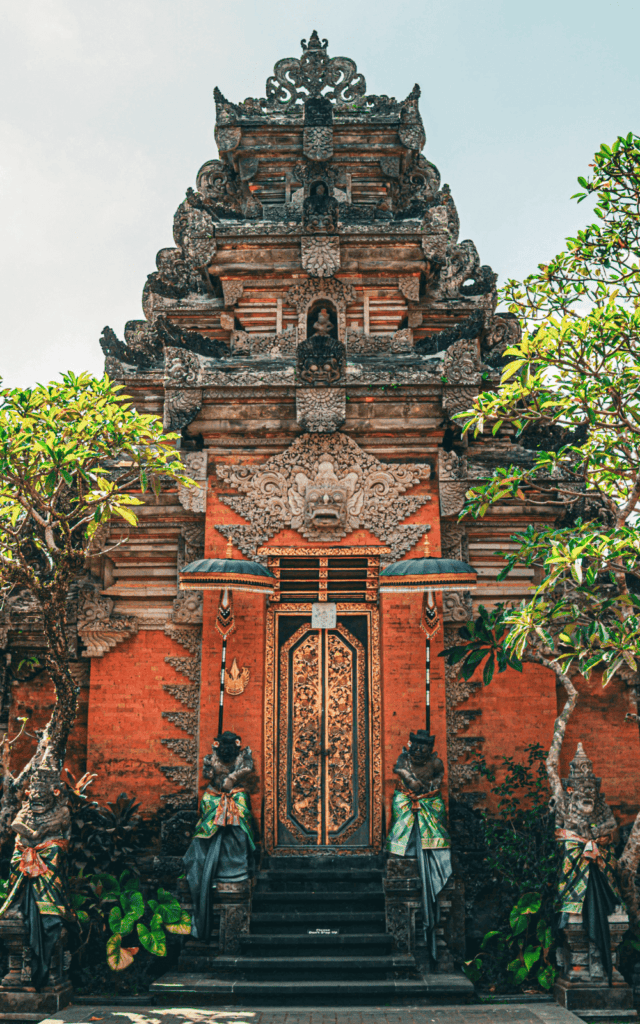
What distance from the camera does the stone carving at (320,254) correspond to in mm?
11562

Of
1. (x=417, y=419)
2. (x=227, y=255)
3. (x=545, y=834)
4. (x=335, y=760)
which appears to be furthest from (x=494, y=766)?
(x=227, y=255)

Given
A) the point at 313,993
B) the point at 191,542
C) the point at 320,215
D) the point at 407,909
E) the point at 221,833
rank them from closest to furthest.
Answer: the point at 313,993 < the point at 407,909 < the point at 221,833 < the point at 191,542 < the point at 320,215

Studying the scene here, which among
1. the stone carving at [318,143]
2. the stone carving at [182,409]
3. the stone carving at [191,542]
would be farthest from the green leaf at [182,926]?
the stone carving at [318,143]

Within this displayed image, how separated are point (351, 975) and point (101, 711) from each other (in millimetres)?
4294

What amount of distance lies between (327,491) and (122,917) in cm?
532

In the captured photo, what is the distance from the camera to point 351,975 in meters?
8.30

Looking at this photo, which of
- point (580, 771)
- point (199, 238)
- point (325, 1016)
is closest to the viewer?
point (325, 1016)

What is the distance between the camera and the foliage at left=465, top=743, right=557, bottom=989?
8617 millimetres

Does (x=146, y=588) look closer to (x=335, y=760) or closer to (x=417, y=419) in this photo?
(x=335, y=760)

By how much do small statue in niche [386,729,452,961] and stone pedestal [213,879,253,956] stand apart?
1.64 metres

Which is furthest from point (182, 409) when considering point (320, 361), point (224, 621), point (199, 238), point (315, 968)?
point (315, 968)

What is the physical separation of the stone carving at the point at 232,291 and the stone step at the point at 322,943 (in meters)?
8.38

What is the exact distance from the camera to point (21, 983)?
26.7 feet

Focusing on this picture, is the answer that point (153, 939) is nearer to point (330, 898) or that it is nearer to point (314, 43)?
point (330, 898)
